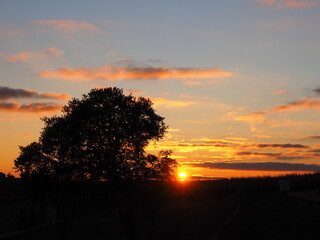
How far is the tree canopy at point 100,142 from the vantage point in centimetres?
4466

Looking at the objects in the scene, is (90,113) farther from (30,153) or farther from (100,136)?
(30,153)

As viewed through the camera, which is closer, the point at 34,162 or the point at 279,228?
the point at 279,228

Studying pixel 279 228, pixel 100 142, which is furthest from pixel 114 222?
pixel 279 228

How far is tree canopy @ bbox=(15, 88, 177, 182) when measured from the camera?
1758 inches

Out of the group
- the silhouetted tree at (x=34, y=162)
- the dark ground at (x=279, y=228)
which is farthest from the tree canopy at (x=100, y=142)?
the dark ground at (x=279, y=228)

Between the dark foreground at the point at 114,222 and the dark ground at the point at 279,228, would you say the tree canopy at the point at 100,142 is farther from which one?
the dark ground at the point at 279,228

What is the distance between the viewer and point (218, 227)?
140 ft

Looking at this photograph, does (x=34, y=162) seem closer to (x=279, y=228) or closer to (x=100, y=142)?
(x=100, y=142)

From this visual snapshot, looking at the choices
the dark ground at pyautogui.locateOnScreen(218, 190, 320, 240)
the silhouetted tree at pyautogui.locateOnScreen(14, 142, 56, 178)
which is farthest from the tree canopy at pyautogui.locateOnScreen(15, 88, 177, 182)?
the dark ground at pyautogui.locateOnScreen(218, 190, 320, 240)

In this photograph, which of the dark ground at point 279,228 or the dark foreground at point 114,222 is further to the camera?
the dark ground at point 279,228

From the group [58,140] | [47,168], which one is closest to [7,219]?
[47,168]

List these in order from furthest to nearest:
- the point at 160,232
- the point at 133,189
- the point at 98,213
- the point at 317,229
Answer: the point at 98,213
the point at 133,189
the point at 317,229
the point at 160,232

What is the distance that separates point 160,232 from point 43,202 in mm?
28006

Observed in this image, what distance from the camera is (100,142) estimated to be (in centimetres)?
4491
